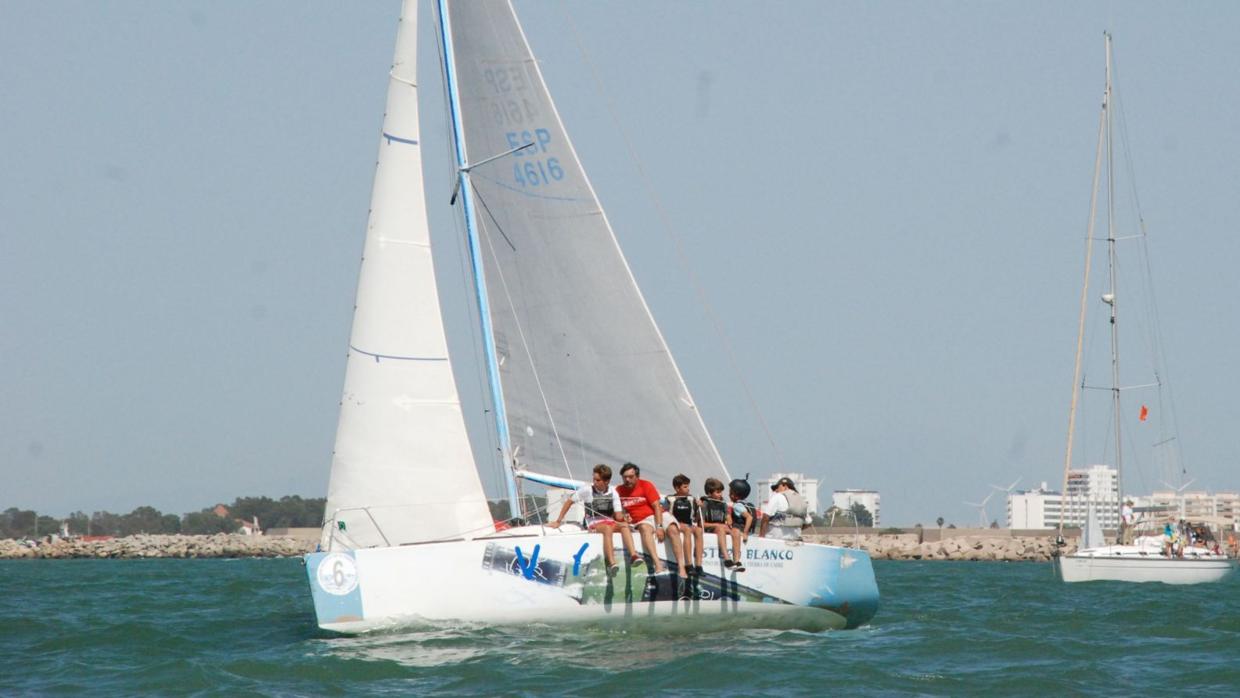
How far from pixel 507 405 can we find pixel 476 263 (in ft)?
5.29

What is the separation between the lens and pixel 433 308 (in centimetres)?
1677

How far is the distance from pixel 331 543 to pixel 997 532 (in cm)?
6828

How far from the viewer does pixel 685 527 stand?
50.2 ft

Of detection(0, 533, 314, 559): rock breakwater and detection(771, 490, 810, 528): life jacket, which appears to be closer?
detection(771, 490, 810, 528): life jacket

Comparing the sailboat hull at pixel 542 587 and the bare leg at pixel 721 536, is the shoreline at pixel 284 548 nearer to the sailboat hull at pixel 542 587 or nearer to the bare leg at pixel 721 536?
the sailboat hull at pixel 542 587

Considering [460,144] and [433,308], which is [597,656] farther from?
[460,144]

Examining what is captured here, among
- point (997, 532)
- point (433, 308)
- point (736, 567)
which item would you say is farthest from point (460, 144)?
point (997, 532)

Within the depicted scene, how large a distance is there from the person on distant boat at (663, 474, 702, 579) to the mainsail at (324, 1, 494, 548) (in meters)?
2.24

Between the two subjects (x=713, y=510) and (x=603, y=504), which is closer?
(x=603, y=504)

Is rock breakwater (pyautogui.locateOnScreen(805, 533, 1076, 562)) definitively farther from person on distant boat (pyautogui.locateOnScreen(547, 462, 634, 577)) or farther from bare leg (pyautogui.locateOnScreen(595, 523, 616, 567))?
bare leg (pyautogui.locateOnScreen(595, 523, 616, 567))

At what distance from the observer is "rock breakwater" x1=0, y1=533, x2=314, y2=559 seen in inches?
2968

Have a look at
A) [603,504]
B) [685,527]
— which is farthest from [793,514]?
[603,504]

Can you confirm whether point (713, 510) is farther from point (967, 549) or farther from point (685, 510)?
point (967, 549)

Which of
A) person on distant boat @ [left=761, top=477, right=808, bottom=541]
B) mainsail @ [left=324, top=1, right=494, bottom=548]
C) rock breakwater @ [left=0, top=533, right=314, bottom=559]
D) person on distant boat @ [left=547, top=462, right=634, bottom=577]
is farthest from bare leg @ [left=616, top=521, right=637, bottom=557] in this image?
rock breakwater @ [left=0, top=533, right=314, bottom=559]
